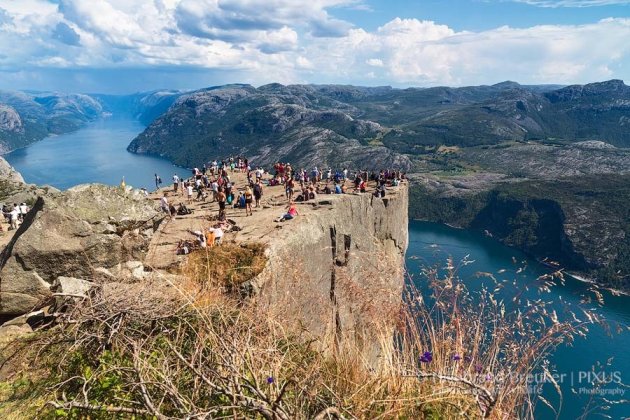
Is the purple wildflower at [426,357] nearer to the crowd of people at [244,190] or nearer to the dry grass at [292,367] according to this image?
the dry grass at [292,367]

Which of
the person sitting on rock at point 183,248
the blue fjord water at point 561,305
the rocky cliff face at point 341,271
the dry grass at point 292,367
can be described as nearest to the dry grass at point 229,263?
the rocky cliff face at point 341,271

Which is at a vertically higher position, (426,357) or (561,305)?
(426,357)

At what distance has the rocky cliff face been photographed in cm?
777

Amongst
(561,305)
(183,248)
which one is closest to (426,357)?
(561,305)

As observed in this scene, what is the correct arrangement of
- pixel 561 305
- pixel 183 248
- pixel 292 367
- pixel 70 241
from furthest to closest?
pixel 183 248 < pixel 70 241 < pixel 561 305 < pixel 292 367

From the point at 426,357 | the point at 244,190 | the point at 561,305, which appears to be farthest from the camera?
the point at 244,190

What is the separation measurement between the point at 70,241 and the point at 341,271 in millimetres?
11408

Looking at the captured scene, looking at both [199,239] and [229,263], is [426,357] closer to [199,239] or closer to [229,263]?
[229,263]

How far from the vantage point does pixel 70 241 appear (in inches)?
608

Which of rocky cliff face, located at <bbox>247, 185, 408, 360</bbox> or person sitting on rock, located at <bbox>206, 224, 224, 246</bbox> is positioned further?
person sitting on rock, located at <bbox>206, 224, 224, 246</bbox>

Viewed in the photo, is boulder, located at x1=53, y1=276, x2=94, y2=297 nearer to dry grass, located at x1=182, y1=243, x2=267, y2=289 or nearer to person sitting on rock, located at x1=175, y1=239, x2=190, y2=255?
dry grass, located at x1=182, y1=243, x2=267, y2=289

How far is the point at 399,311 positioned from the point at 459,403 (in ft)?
6.99

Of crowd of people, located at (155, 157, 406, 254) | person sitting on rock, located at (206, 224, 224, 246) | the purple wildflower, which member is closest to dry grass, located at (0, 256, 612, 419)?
the purple wildflower

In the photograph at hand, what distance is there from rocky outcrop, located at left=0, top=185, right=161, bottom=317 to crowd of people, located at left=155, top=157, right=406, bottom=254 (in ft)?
8.63
